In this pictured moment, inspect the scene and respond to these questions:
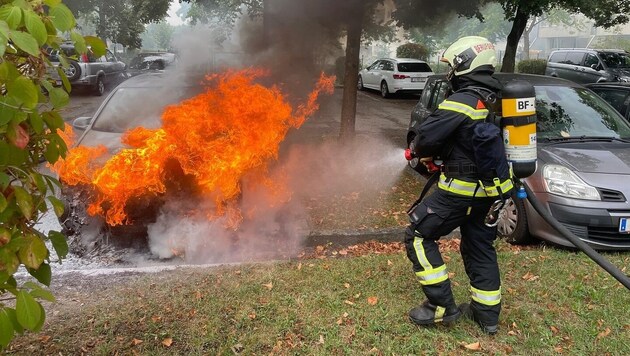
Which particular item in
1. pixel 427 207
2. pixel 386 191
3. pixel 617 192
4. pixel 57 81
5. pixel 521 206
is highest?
pixel 57 81

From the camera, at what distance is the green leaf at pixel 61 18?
1551 millimetres

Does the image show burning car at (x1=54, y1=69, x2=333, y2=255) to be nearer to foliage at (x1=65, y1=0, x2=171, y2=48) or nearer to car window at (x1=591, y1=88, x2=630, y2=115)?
car window at (x1=591, y1=88, x2=630, y2=115)

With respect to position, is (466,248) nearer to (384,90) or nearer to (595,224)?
(595,224)

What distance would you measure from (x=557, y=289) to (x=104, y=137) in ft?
16.3

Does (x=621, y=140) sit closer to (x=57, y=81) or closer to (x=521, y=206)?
(x=521, y=206)

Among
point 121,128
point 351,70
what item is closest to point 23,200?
point 121,128

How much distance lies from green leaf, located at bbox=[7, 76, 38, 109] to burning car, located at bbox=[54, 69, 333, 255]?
10.7ft

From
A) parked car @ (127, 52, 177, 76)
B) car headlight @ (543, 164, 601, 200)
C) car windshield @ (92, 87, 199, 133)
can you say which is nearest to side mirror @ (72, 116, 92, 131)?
car windshield @ (92, 87, 199, 133)

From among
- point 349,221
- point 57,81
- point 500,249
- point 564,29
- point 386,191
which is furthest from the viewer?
point 564,29

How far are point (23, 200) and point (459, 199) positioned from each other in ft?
7.74

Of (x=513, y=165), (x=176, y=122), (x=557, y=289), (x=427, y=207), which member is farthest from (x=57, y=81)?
(x=557, y=289)

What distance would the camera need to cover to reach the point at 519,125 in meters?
2.97

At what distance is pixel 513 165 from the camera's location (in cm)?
303

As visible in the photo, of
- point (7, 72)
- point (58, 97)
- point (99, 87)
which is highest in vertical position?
point (7, 72)
